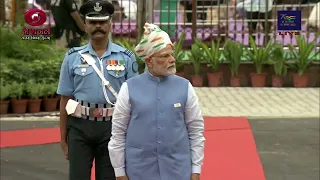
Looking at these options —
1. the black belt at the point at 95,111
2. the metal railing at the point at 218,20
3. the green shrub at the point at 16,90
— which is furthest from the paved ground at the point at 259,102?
the black belt at the point at 95,111

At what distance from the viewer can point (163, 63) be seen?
13.6 feet

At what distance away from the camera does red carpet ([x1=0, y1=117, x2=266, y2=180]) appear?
7832 millimetres

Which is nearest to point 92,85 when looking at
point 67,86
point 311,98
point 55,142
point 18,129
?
point 67,86

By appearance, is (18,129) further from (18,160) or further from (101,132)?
(101,132)

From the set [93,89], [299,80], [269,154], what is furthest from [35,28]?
[299,80]

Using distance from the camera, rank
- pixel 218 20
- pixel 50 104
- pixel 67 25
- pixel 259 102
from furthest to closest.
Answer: pixel 218 20
pixel 67 25
pixel 259 102
pixel 50 104

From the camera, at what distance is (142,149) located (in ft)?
13.6

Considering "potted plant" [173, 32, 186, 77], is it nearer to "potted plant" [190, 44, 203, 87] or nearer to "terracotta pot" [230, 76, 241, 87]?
"potted plant" [190, 44, 203, 87]

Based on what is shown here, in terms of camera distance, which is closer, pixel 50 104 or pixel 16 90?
pixel 16 90

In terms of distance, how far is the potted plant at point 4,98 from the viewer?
11.3 metres

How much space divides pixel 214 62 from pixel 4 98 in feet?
14.3

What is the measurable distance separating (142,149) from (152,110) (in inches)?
9.3

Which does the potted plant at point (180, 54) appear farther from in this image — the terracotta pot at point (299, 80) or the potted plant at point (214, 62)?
the terracotta pot at point (299, 80)

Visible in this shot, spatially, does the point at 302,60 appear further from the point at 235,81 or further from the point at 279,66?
the point at 235,81
